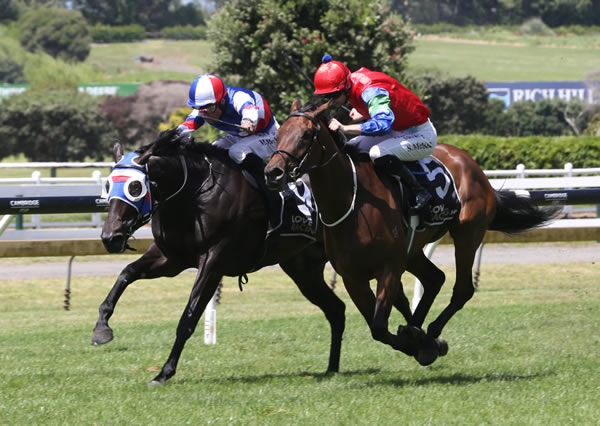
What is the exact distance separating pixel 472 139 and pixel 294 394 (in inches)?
Result: 759

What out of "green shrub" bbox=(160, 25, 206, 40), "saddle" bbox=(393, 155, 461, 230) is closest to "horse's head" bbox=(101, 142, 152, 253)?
"saddle" bbox=(393, 155, 461, 230)

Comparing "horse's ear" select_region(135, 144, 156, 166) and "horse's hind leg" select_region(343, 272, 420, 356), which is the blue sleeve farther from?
"horse's ear" select_region(135, 144, 156, 166)

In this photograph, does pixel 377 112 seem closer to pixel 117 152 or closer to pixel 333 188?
pixel 333 188

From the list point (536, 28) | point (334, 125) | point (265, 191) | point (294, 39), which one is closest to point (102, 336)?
point (265, 191)

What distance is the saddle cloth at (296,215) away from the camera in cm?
698

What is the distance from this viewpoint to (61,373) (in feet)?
22.3

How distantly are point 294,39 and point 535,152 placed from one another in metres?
6.08

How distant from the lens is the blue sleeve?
615 cm

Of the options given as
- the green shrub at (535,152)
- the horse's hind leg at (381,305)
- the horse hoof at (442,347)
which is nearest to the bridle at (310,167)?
the horse's hind leg at (381,305)

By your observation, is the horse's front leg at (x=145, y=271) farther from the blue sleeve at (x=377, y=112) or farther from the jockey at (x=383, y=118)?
the blue sleeve at (x=377, y=112)

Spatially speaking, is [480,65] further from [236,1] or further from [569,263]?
[569,263]

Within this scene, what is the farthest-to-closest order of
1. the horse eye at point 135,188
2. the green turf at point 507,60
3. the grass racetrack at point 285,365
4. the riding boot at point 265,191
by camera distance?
the green turf at point 507,60 → the riding boot at point 265,191 → the horse eye at point 135,188 → the grass racetrack at point 285,365

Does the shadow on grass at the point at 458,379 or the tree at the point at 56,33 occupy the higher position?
the shadow on grass at the point at 458,379

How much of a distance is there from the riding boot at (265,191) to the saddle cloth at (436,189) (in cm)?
90
